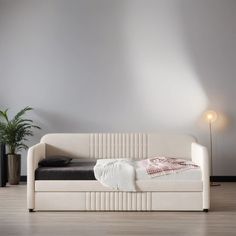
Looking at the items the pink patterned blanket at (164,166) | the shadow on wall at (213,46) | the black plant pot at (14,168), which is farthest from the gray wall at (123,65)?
the pink patterned blanket at (164,166)

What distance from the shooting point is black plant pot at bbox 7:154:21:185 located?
5945 mm

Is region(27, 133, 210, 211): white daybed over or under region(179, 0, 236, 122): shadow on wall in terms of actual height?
under

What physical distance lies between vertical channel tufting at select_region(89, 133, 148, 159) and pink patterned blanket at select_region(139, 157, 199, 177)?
443mm

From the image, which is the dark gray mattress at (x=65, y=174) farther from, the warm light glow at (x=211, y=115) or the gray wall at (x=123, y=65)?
the warm light glow at (x=211, y=115)

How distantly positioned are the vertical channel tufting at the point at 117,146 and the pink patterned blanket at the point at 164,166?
17.4 inches

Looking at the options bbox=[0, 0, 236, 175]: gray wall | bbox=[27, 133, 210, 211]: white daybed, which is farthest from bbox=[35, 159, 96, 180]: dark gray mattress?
bbox=[0, 0, 236, 175]: gray wall

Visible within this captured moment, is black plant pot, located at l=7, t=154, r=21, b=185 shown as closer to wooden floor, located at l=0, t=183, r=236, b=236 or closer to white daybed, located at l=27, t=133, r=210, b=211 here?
wooden floor, located at l=0, t=183, r=236, b=236

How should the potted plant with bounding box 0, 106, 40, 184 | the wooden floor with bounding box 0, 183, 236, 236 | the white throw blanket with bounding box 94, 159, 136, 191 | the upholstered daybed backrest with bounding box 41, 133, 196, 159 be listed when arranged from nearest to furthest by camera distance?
the wooden floor with bounding box 0, 183, 236, 236 → the white throw blanket with bounding box 94, 159, 136, 191 → the upholstered daybed backrest with bounding box 41, 133, 196, 159 → the potted plant with bounding box 0, 106, 40, 184

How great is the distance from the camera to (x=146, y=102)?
→ 6.20 meters

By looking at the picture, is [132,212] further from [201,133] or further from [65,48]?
[65,48]

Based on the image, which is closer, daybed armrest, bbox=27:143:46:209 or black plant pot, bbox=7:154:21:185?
daybed armrest, bbox=27:143:46:209

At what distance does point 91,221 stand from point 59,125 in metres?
2.40

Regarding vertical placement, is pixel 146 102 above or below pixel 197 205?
above

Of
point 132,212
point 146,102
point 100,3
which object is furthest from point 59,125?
point 132,212
